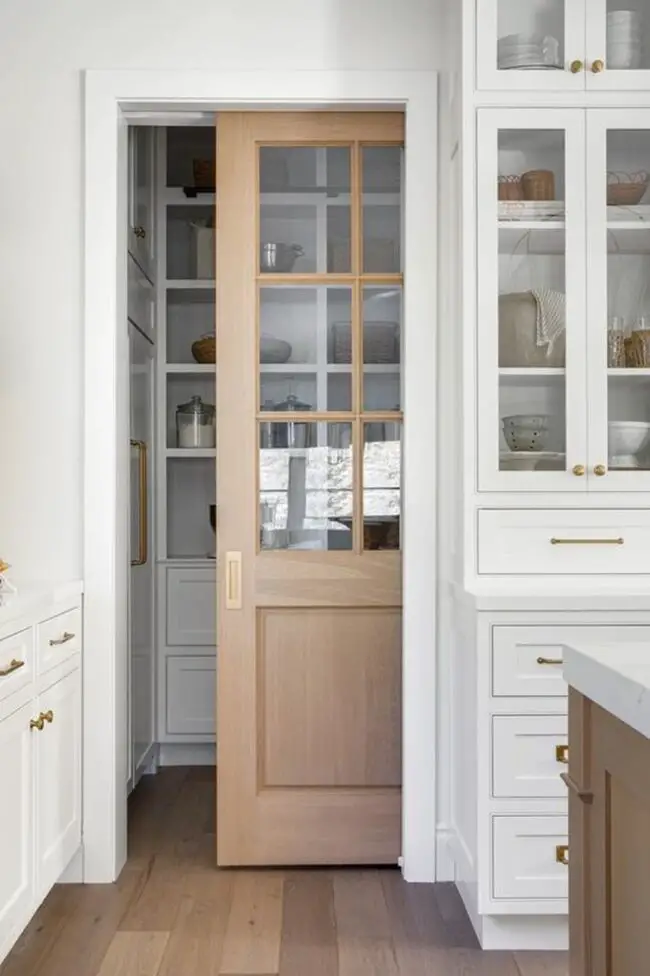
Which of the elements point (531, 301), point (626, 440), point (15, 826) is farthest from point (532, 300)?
point (15, 826)

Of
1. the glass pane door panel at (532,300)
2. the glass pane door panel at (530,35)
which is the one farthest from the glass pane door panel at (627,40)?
the glass pane door panel at (532,300)

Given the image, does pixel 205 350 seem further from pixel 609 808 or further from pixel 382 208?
pixel 609 808

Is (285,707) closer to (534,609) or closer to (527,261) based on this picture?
(534,609)

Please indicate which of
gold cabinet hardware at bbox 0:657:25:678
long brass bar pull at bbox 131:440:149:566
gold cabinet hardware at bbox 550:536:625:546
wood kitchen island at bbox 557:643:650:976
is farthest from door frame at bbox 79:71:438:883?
wood kitchen island at bbox 557:643:650:976

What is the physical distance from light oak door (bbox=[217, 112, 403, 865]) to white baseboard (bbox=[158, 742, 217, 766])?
131cm

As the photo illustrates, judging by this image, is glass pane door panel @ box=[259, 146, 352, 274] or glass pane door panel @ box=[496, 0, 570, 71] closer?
glass pane door panel @ box=[496, 0, 570, 71]

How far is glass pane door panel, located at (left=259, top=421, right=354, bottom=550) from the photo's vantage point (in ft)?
10.2

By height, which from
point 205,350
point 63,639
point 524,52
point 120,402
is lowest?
point 63,639

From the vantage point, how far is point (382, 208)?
3131 mm

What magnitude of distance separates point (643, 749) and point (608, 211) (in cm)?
196

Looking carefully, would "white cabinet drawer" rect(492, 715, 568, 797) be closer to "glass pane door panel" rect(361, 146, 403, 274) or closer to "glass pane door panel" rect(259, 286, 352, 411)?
"glass pane door panel" rect(259, 286, 352, 411)

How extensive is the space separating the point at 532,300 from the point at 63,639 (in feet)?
5.05

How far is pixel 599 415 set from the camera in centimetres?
272

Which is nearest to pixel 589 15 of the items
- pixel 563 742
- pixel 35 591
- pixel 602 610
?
pixel 602 610
